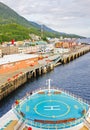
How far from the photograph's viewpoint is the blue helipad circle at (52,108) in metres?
26.3

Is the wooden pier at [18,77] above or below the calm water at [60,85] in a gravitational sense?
above

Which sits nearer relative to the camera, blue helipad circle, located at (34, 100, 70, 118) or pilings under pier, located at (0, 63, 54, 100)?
blue helipad circle, located at (34, 100, 70, 118)

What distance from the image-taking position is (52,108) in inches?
1106

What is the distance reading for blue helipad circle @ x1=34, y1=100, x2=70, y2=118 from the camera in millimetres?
26266

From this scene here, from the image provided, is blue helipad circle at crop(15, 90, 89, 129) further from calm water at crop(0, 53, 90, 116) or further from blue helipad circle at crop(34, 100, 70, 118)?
calm water at crop(0, 53, 90, 116)

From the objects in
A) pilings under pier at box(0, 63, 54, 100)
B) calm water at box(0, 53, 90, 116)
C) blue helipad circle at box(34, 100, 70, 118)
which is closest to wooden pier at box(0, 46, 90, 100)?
pilings under pier at box(0, 63, 54, 100)

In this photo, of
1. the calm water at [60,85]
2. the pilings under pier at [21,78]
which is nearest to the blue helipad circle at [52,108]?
the calm water at [60,85]

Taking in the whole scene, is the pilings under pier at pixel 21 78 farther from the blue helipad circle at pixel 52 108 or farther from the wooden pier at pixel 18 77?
the blue helipad circle at pixel 52 108

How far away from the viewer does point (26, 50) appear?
485 ft

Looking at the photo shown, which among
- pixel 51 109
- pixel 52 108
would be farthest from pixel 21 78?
pixel 51 109

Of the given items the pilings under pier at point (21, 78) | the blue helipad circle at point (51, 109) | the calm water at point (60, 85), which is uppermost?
the blue helipad circle at point (51, 109)

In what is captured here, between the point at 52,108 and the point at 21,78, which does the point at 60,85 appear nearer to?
the point at 21,78

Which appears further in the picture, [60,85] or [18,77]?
[60,85]

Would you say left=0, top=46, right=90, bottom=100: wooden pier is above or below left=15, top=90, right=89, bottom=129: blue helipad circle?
below
